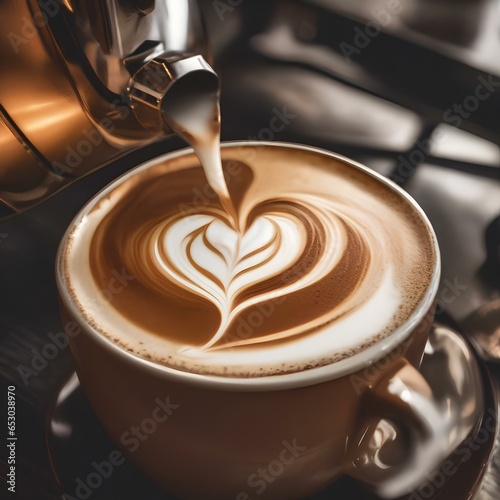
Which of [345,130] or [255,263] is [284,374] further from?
[345,130]

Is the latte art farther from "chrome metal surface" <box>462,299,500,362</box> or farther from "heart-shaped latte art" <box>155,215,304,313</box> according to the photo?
"chrome metal surface" <box>462,299,500,362</box>

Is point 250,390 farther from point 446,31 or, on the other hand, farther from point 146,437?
point 446,31

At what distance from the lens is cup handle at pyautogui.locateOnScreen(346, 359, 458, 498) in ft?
1.52

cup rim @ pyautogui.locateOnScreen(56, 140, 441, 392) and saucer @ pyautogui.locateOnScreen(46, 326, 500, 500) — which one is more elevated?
cup rim @ pyautogui.locateOnScreen(56, 140, 441, 392)

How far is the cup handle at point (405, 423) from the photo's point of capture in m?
0.46

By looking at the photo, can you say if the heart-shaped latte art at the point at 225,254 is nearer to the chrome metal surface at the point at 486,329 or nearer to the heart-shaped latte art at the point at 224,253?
the heart-shaped latte art at the point at 224,253

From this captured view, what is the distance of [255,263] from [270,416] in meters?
0.14

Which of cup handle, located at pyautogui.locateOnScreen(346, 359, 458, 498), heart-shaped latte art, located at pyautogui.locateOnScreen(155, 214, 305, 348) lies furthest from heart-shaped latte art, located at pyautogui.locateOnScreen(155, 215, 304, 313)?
cup handle, located at pyautogui.locateOnScreen(346, 359, 458, 498)

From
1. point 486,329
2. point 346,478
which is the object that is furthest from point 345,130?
point 346,478

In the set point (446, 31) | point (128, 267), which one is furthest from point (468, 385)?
point (446, 31)

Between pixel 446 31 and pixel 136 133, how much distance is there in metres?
0.55

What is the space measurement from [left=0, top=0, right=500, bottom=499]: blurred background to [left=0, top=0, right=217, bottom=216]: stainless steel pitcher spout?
3 cm

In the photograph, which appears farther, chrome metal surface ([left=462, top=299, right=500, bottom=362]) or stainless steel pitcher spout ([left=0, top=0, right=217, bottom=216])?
chrome metal surface ([left=462, top=299, right=500, bottom=362])

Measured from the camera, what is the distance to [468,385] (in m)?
0.61
